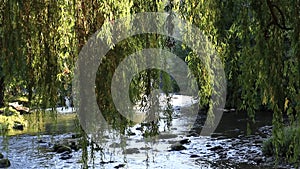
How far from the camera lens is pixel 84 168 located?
2.70m

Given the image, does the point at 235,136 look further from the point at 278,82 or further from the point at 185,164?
the point at 278,82

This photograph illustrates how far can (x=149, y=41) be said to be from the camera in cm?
277

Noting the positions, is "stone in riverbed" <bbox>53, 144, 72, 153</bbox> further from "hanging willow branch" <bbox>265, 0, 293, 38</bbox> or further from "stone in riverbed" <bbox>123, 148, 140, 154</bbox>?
"hanging willow branch" <bbox>265, 0, 293, 38</bbox>

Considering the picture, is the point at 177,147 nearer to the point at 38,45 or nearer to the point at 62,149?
the point at 62,149

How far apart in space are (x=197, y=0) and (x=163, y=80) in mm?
606

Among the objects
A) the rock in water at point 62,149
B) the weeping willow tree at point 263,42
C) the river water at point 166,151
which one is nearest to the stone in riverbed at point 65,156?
the river water at point 166,151

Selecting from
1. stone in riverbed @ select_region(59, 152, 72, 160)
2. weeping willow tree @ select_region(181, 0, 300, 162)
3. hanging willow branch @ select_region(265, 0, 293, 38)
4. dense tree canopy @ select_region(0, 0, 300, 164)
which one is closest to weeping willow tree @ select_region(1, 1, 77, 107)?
dense tree canopy @ select_region(0, 0, 300, 164)

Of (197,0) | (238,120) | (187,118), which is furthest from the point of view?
(187,118)

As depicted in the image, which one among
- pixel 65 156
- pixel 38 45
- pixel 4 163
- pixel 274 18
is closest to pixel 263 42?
pixel 274 18

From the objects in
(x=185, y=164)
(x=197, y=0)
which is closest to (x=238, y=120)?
(x=185, y=164)

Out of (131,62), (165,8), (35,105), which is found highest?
(165,8)

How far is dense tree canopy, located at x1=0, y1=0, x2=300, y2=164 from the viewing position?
2.54 m

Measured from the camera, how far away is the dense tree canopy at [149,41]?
8.34ft

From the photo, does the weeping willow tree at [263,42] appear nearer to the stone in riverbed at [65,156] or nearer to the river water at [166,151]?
the river water at [166,151]
